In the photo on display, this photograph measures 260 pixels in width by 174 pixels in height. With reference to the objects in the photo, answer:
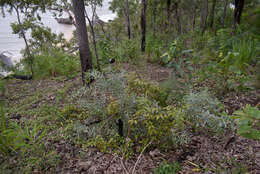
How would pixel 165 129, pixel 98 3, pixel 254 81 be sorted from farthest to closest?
pixel 98 3 → pixel 254 81 → pixel 165 129

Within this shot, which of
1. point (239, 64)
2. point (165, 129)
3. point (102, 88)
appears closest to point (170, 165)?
point (165, 129)

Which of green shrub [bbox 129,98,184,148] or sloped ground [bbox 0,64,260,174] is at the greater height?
green shrub [bbox 129,98,184,148]

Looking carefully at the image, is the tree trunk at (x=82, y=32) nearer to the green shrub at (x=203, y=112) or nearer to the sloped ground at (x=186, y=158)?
the sloped ground at (x=186, y=158)

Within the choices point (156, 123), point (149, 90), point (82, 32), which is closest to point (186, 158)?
point (156, 123)

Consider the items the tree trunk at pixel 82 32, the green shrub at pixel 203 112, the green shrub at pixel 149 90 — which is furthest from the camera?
the tree trunk at pixel 82 32

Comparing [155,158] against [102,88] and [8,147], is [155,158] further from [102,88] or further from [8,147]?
[8,147]

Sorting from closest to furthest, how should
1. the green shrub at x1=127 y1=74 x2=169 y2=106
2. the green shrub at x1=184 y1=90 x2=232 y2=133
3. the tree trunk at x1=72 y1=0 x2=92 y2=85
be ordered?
the green shrub at x1=184 y1=90 x2=232 y2=133
the green shrub at x1=127 y1=74 x2=169 y2=106
the tree trunk at x1=72 y1=0 x2=92 y2=85

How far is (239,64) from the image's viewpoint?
1479 mm

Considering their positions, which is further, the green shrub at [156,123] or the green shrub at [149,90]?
the green shrub at [149,90]

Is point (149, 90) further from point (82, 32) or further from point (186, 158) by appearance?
point (82, 32)

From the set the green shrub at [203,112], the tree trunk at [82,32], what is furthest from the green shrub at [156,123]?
the tree trunk at [82,32]

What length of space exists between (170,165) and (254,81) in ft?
4.32

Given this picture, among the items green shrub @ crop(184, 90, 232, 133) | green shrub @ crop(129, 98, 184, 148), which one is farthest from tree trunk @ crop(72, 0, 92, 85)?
green shrub @ crop(184, 90, 232, 133)

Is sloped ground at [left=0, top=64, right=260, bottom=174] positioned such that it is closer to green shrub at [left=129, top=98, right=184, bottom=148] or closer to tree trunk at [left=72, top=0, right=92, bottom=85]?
green shrub at [left=129, top=98, right=184, bottom=148]
